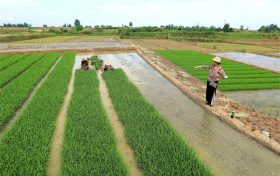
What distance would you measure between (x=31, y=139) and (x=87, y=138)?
1154 mm

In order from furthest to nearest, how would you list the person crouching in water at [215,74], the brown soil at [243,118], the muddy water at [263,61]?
the muddy water at [263,61]
the person crouching in water at [215,74]
the brown soil at [243,118]

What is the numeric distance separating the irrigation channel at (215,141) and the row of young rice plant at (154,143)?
426mm

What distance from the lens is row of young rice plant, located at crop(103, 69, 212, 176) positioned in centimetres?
474

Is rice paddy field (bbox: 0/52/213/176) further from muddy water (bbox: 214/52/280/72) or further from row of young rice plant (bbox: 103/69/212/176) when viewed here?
Result: muddy water (bbox: 214/52/280/72)

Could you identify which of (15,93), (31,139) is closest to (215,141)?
(31,139)

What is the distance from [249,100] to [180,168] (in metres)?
6.09

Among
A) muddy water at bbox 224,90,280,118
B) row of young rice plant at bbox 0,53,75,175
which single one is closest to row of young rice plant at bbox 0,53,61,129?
row of young rice plant at bbox 0,53,75,175

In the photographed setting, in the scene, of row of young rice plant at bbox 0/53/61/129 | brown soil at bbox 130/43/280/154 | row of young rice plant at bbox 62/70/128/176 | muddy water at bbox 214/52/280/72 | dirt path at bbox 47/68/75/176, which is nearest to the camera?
row of young rice plant at bbox 62/70/128/176

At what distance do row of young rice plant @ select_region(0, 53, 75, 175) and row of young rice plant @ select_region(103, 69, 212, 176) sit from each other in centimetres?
173

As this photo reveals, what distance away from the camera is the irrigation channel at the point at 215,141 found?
5.14 m

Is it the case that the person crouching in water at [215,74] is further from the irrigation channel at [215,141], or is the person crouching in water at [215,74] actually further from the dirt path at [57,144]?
the dirt path at [57,144]

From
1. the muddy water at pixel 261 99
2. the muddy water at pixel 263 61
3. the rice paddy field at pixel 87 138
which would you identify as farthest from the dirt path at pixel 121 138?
the muddy water at pixel 263 61

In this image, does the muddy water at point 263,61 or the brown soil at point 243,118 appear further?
the muddy water at point 263,61

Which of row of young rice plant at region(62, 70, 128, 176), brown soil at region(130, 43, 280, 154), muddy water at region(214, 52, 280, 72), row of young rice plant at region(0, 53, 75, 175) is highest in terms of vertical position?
row of young rice plant at region(62, 70, 128, 176)
